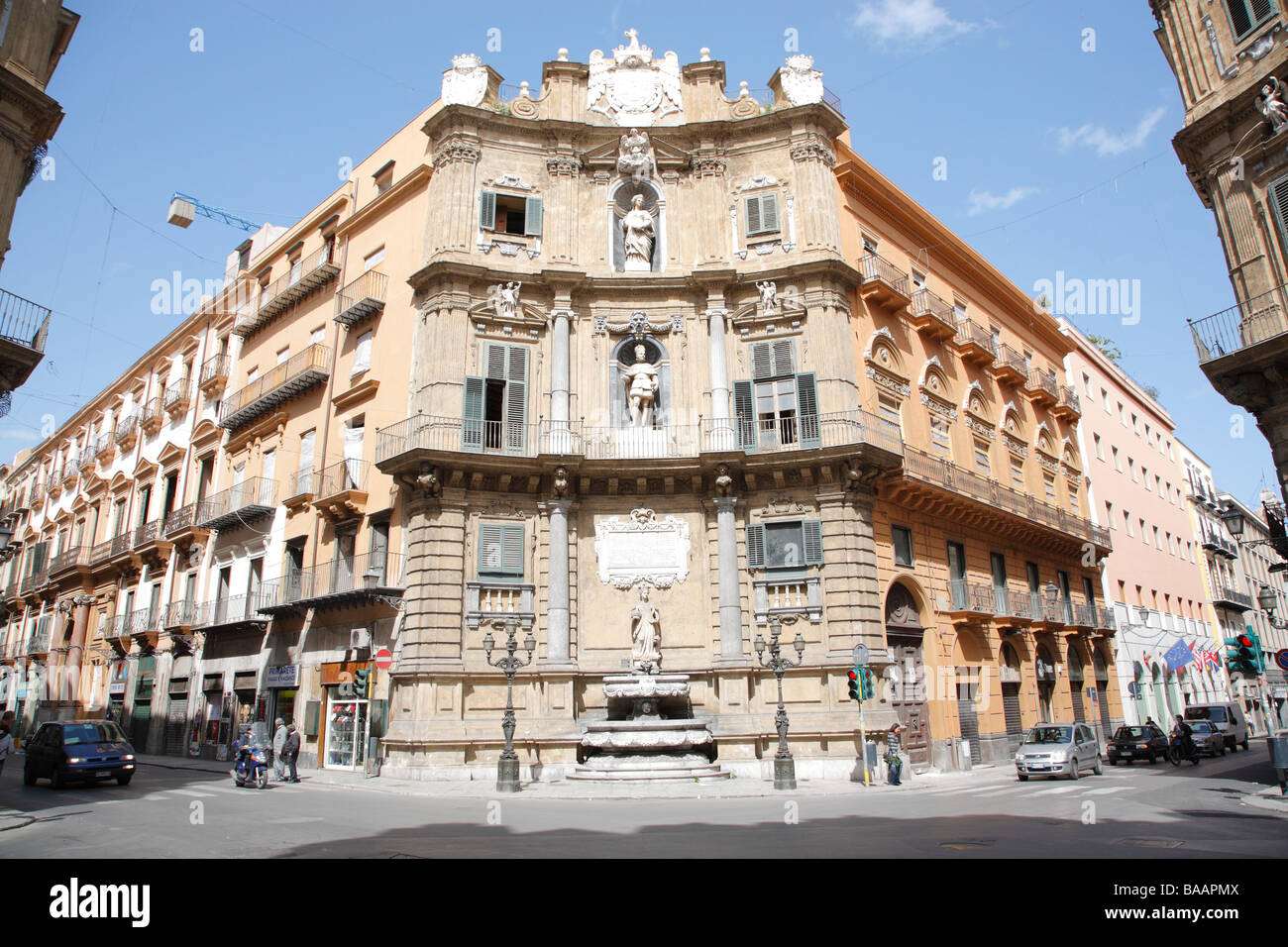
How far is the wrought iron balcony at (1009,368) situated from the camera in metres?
33.7

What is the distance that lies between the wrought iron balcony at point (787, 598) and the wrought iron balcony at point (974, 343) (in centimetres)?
1359

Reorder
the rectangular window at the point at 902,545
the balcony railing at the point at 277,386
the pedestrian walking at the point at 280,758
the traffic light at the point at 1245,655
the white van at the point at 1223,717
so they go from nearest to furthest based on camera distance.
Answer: the traffic light at the point at 1245,655 < the pedestrian walking at the point at 280,758 < the rectangular window at the point at 902,545 < the balcony railing at the point at 277,386 < the white van at the point at 1223,717

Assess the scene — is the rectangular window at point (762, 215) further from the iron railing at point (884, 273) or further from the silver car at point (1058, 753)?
the silver car at point (1058, 753)

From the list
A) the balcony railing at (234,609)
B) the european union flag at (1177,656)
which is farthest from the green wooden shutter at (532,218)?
the european union flag at (1177,656)

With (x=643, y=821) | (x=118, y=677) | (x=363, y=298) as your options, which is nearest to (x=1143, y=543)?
(x=363, y=298)

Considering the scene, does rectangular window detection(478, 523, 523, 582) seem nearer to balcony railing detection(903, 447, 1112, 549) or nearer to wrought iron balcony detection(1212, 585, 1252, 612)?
balcony railing detection(903, 447, 1112, 549)

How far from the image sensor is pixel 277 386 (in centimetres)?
3053

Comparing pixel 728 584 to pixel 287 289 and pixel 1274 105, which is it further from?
pixel 287 289

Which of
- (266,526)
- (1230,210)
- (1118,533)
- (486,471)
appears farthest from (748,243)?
(1118,533)

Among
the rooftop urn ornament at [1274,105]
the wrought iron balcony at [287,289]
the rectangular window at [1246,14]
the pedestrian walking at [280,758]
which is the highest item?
the wrought iron balcony at [287,289]

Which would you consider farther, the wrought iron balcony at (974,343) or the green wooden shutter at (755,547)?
the wrought iron balcony at (974,343)
